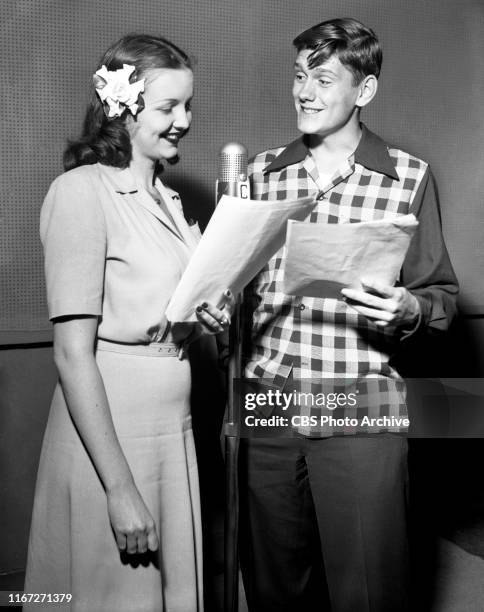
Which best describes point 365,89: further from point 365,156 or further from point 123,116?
point 123,116

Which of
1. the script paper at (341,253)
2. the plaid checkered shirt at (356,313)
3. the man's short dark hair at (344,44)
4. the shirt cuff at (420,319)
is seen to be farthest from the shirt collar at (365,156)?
the script paper at (341,253)

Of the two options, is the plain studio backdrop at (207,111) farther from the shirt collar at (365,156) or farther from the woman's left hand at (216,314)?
the woman's left hand at (216,314)

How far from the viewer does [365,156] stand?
5.95 ft

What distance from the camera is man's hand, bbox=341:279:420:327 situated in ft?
4.83

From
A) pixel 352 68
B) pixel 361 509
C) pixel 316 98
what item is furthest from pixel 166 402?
pixel 352 68

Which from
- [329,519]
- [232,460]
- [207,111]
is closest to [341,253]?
[232,460]

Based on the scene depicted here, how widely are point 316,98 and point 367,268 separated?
0.55 meters

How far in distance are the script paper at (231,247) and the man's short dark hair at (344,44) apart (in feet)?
1.86

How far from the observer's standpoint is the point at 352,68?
1.78 metres

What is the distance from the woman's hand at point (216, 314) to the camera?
4.76ft

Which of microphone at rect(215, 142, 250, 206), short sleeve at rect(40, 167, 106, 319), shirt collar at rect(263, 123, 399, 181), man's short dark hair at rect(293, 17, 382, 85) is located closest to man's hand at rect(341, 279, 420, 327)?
microphone at rect(215, 142, 250, 206)

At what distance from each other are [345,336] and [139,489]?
2.07ft

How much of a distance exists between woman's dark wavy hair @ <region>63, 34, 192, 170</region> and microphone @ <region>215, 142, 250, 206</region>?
0.27m

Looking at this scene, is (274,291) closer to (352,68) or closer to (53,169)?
Result: (352,68)
